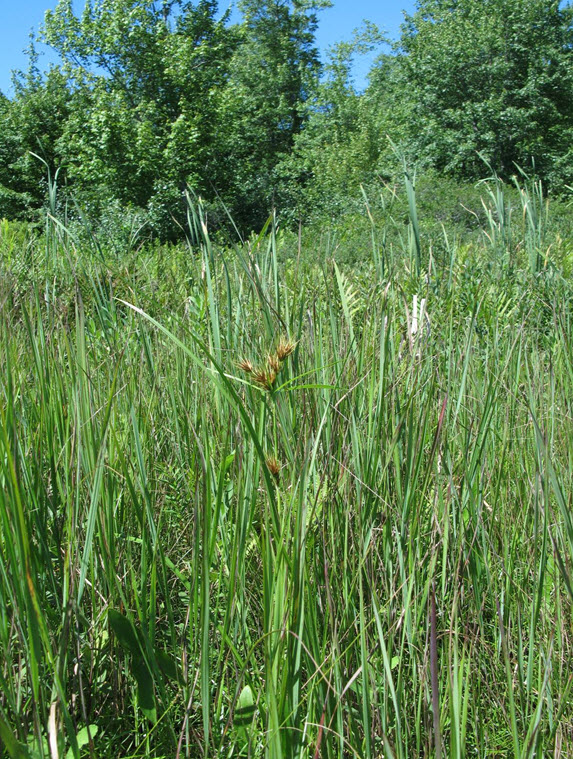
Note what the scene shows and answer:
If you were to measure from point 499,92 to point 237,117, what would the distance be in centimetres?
860

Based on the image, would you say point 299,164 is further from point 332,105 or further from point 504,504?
point 504,504

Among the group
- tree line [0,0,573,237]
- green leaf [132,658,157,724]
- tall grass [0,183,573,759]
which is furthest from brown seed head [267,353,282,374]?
tree line [0,0,573,237]

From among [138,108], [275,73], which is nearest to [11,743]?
[138,108]

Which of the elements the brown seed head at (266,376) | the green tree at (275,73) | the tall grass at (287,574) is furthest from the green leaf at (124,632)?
the green tree at (275,73)

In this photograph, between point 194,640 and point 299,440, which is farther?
point 299,440

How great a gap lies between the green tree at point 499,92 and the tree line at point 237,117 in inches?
1.8

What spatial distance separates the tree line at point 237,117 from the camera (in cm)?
2036

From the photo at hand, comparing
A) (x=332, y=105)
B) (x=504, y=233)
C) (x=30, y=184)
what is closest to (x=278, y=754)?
(x=504, y=233)

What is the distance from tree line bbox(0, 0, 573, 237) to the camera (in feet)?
66.8

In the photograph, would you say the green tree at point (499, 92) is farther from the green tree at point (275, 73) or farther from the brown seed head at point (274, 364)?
the brown seed head at point (274, 364)

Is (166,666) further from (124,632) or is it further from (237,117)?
(237,117)

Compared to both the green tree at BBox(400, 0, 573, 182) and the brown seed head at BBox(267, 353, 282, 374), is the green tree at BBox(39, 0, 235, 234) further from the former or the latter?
the brown seed head at BBox(267, 353, 282, 374)

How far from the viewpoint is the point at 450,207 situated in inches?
492

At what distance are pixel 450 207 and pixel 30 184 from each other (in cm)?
1624
